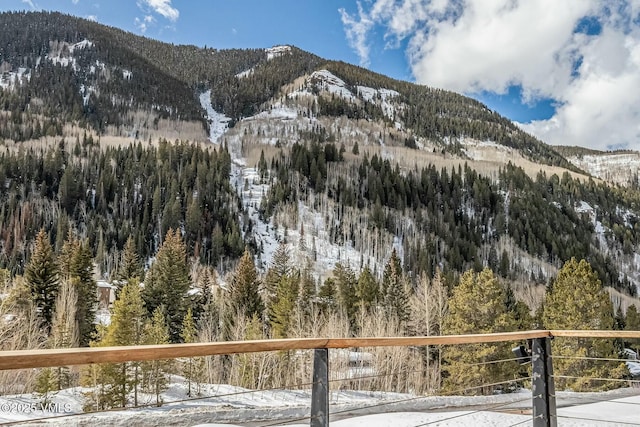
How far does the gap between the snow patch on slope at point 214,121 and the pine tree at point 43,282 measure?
5053 inches

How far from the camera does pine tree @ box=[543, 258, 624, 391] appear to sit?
22.9m

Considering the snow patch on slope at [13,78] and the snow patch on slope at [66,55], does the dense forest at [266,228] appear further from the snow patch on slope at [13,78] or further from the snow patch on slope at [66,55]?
the snow patch on slope at [66,55]

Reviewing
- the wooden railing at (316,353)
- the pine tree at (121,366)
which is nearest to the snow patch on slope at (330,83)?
the pine tree at (121,366)

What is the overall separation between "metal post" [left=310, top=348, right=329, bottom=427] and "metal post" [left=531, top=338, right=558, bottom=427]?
1857mm

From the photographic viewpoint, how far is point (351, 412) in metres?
9.07

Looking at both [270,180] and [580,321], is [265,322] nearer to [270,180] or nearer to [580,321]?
[580,321]

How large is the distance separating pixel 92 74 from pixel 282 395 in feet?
597

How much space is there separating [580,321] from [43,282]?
34.5 m

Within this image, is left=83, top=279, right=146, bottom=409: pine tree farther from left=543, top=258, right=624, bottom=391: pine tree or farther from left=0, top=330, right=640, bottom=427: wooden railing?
left=543, top=258, right=624, bottom=391: pine tree

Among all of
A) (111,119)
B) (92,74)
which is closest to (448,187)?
(111,119)

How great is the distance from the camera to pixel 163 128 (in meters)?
163

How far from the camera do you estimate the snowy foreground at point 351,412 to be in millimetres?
4732

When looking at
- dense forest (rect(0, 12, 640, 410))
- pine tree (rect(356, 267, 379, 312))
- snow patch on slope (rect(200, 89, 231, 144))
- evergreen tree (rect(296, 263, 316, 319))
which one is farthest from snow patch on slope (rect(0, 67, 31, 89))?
evergreen tree (rect(296, 263, 316, 319))

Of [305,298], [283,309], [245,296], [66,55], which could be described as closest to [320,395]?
[283,309]
